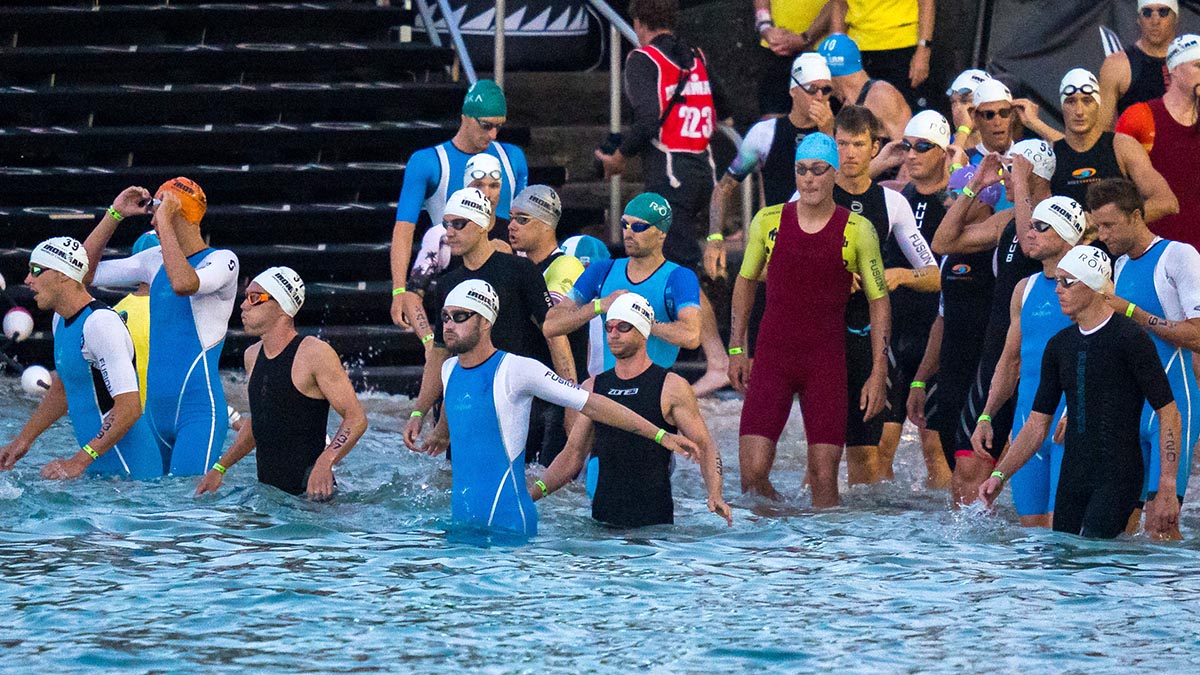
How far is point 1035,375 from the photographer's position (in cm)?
977

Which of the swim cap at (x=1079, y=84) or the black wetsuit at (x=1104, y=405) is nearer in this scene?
the black wetsuit at (x=1104, y=405)

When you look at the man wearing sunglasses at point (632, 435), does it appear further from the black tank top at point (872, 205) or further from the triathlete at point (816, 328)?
the black tank top at point (872, 205)

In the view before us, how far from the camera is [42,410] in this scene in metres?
10.6

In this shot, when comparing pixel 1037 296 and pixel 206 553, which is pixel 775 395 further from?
pixel 206 553

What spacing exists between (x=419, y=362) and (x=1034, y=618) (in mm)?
7227

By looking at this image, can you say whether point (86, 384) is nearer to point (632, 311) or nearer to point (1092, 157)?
point (632, 311)

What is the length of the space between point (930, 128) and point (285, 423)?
13.5 ft

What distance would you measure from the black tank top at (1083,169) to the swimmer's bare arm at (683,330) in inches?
82.5

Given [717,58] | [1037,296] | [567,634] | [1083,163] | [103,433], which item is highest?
[717,58]

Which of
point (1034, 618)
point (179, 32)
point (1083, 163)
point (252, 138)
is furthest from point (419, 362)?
point (1034, 618)

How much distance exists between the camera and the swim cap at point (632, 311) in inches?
364

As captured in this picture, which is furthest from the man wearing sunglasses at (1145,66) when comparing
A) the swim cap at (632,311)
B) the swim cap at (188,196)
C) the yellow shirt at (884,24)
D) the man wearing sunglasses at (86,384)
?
the man wearing sunglasses at (86,384)

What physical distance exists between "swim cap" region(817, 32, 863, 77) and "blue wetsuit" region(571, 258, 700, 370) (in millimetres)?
2463

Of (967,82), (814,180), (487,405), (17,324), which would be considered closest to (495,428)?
(487,405)
